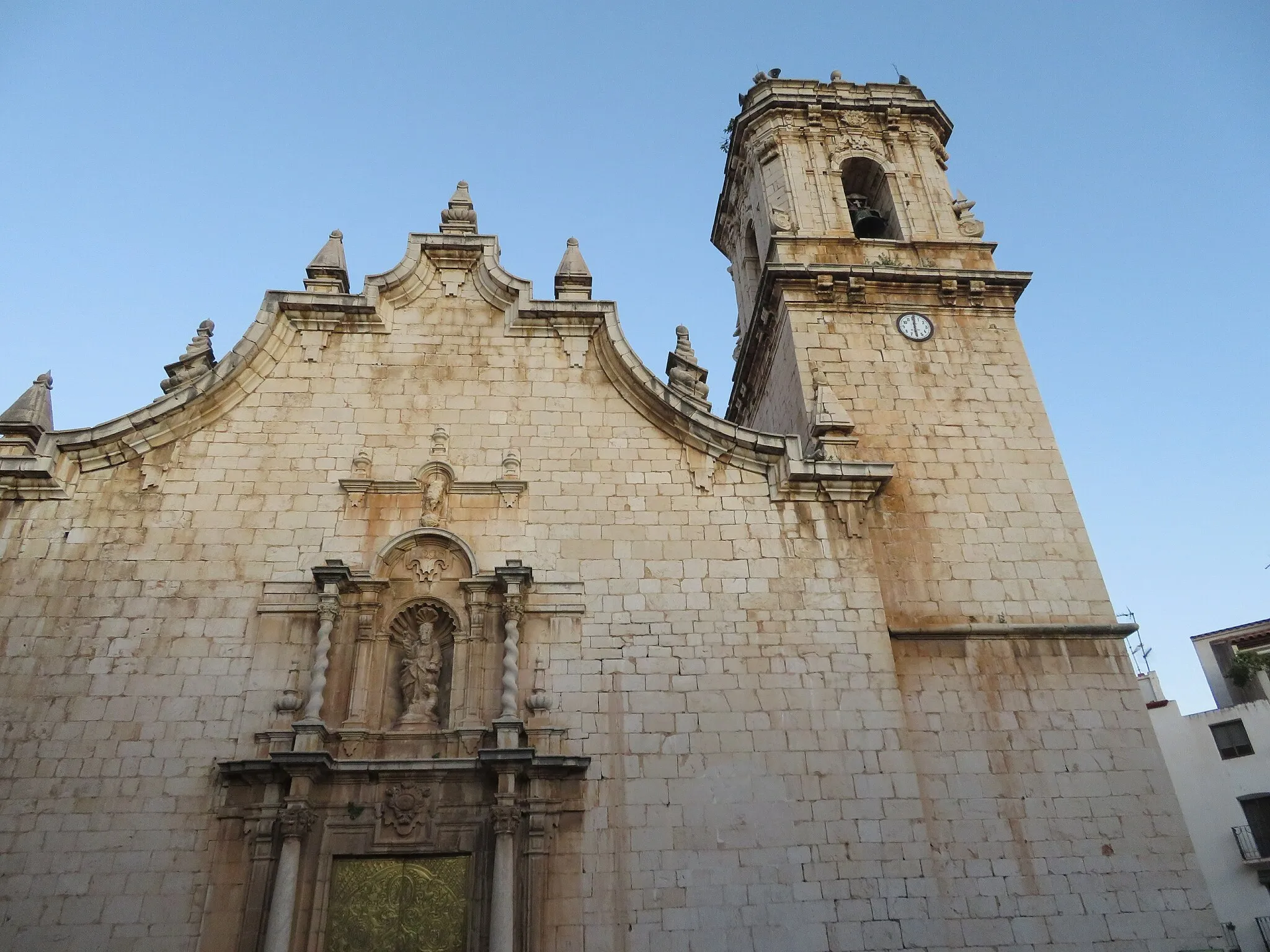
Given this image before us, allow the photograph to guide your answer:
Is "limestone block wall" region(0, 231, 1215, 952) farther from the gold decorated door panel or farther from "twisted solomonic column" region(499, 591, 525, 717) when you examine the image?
the gold decorated door panel

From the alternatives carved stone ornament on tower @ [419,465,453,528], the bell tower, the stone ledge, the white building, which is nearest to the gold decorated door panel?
carved stone ornament on tower @ [419,465,453,528]

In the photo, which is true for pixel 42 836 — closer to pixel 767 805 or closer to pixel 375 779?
pixel 375 779

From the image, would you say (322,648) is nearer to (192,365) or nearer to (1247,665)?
(192,365)

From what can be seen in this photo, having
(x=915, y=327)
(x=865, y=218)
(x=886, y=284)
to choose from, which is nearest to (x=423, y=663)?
(x=915, y=327)

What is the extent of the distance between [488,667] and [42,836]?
480cm

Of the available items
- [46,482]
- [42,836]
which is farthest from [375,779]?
[46,482]

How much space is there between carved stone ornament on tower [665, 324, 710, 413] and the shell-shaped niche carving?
4.77 m

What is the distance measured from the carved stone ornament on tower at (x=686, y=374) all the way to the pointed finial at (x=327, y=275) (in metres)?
5.00

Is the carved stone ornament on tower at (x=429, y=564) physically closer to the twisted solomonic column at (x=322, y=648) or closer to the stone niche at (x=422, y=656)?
the stone niche at (x=422, y=656)

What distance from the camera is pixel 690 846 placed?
966cm

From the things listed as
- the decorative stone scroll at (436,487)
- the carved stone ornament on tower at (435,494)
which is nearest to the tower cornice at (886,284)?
the decorative stone scroll at (436,487)

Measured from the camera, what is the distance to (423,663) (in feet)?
34.9

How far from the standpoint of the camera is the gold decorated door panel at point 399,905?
907 cm

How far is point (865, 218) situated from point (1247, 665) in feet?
54.3
